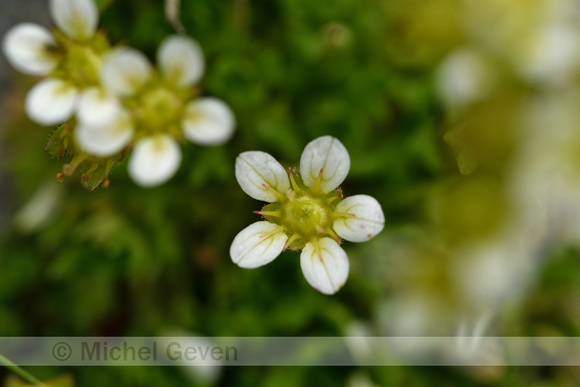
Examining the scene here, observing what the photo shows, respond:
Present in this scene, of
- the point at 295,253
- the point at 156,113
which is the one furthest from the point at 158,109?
the point at 295,253

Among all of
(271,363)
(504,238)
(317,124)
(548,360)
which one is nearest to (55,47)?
(317,124)

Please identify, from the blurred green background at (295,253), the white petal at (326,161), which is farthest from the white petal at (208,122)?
the blurred green background at (295,253)

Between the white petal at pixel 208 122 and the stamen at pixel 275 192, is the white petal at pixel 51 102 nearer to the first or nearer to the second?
the white petal at pixel 208 122

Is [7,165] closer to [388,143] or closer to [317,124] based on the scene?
[317,124]

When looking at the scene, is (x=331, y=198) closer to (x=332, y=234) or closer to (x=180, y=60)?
(x=332, y=234)

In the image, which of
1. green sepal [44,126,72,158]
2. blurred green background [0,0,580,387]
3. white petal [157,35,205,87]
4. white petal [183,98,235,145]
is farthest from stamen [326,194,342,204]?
blurred green background [0,0,580,387]

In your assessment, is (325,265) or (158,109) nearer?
(325,265)

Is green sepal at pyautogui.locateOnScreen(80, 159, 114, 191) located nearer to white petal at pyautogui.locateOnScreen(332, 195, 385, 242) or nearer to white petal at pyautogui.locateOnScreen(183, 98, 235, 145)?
white petal at pyautogui.locateOnScreen(183, 98, 235, 145)
